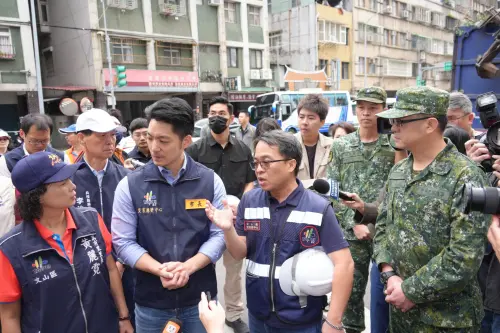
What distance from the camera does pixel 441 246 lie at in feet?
6.11

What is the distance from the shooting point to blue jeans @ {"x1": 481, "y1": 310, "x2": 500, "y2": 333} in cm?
225

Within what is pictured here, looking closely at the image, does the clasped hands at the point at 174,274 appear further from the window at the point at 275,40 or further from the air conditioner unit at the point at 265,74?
the window at the point at 275,40

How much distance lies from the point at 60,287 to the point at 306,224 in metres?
1.24

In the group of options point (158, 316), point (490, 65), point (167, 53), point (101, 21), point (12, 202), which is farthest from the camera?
point (167, 53)

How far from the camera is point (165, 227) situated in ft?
6.79

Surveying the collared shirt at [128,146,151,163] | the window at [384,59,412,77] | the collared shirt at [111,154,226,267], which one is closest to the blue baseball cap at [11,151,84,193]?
the collared shirt at [111,154,226,267]

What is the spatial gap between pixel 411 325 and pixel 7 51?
67.5 ft

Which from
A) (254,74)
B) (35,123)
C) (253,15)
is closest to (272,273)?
(35,123)

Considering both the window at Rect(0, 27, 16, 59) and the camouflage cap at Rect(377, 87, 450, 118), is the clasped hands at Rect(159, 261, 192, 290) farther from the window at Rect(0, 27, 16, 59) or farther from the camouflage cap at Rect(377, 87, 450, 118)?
the window at Rect(0, 27, 16, 59)

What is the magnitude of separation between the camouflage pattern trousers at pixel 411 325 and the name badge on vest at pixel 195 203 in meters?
1.24

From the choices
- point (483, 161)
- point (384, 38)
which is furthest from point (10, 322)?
point (384, 38)

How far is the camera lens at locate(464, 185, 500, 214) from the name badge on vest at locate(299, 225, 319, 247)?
72 cm

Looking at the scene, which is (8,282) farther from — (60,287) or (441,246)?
(441,246)

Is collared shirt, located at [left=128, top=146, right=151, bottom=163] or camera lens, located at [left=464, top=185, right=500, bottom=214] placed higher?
camera lens, located at [left=464, top=185, right=500, bottom=214]
